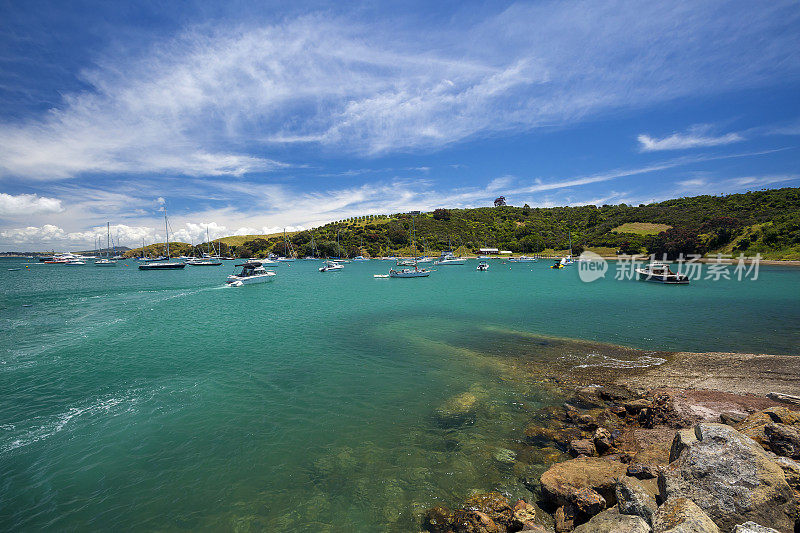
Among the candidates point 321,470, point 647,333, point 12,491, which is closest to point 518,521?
point 321,470

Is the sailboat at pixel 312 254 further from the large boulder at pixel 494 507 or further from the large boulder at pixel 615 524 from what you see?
the large boulder at pixel 615 524

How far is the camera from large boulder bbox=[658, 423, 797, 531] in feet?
16.9

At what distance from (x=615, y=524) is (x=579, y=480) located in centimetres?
273

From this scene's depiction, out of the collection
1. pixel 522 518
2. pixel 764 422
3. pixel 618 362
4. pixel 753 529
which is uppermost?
pixel 753 529

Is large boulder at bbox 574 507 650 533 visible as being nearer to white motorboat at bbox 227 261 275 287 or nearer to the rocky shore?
the rocky shore

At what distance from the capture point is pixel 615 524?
5.33 metres

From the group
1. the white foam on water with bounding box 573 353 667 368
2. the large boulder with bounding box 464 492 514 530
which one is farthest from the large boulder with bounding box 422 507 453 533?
the white foam on water with bounding box 573 353 667 368

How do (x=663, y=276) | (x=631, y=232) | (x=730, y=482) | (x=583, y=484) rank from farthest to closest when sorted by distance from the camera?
(x=631, y=232)
(x=663, y=276)
(x=583, y=484)
(x=730, y=482)

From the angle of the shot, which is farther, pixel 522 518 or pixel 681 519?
pixel 522 518

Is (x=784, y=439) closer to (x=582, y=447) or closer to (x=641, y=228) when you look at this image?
(x=582, y=447)

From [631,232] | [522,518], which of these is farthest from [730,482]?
[631,232]

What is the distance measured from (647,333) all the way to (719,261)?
95913mm

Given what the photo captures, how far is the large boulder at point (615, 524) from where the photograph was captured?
498 centimetres

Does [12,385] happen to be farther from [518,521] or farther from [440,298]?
[440,298]
